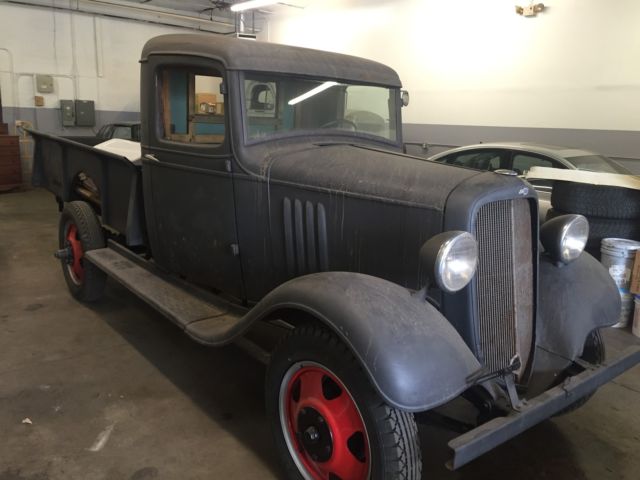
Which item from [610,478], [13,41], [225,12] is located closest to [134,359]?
[610,478]

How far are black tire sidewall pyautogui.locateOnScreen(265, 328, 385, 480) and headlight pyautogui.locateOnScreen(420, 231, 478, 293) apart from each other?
41 centimetres

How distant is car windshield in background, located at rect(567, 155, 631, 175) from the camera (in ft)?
17.1

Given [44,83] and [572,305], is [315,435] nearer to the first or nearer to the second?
[572,305]

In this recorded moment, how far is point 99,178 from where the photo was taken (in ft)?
12.6

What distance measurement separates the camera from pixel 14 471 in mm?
2221

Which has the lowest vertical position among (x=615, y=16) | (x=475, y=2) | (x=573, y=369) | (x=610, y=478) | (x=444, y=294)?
(x=610, y=478)

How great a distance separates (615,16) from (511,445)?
5951mm

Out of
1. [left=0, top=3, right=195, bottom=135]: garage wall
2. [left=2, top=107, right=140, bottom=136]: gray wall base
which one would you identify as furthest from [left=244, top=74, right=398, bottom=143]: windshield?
[left=0, top=3, right=195, bottom=135]: garage wall

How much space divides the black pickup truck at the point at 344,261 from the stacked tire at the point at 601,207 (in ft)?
6.06

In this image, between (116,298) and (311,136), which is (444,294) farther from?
(116,298)

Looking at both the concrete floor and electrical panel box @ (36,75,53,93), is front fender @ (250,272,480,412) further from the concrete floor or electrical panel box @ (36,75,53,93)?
electrical panel box @ (36,75,53,93)

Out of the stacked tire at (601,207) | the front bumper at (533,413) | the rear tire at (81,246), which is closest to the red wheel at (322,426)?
the front bumper at (533,413)

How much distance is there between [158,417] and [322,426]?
108cm

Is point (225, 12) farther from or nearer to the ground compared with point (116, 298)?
farther from the ground
